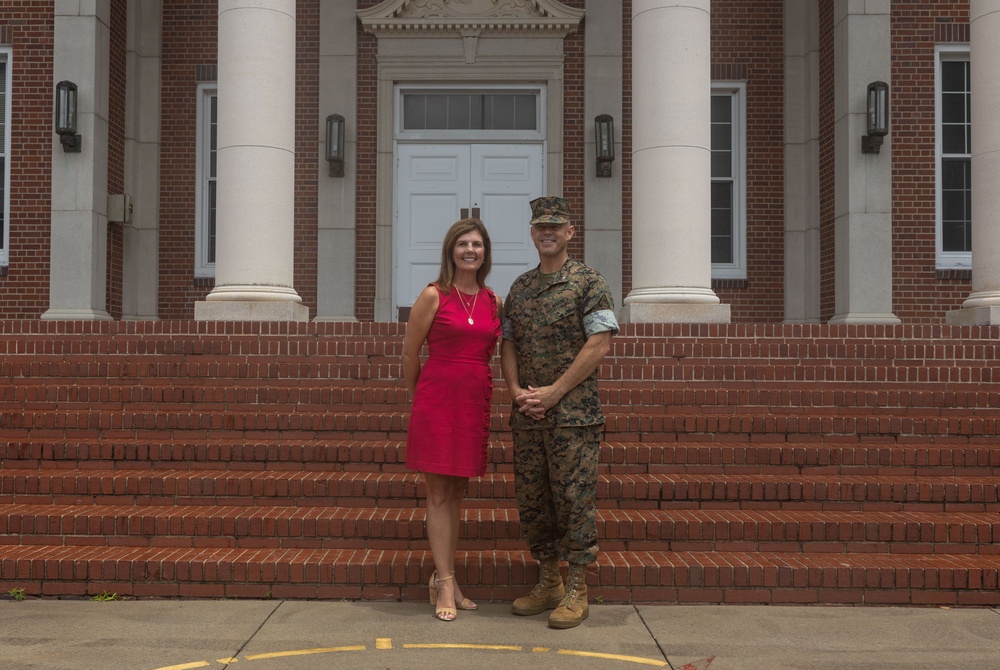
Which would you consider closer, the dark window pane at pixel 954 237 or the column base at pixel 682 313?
the column base at pixel 682 313

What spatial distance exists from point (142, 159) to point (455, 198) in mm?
4230

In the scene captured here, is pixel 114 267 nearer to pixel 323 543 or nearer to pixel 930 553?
pixel 323 543

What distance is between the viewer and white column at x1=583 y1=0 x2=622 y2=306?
43.1 ft

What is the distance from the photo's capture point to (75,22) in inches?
488

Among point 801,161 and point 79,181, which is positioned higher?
point 801,161

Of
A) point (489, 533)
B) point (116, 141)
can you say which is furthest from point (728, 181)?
point (489, 533)

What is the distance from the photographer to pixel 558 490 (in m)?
4.85

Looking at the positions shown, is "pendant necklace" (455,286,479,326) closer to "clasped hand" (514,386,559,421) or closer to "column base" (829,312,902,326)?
"clasped hand" (514,386,559,421)

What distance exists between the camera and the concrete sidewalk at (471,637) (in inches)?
167

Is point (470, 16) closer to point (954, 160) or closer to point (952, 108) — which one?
point (952, 108)

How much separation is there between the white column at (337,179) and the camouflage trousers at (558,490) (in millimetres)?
8514

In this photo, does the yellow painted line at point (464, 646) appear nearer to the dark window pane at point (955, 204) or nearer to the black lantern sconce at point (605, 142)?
the black lantern sconce at point (605, 142)

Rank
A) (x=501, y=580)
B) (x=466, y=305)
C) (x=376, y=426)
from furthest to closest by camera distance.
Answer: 1. (x=376, y=426)
2. (x=501, y=580)
3. (x=466, y=305)

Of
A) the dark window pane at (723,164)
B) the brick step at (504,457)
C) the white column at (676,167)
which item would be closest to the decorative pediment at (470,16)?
the dark window pane at (723,164)
